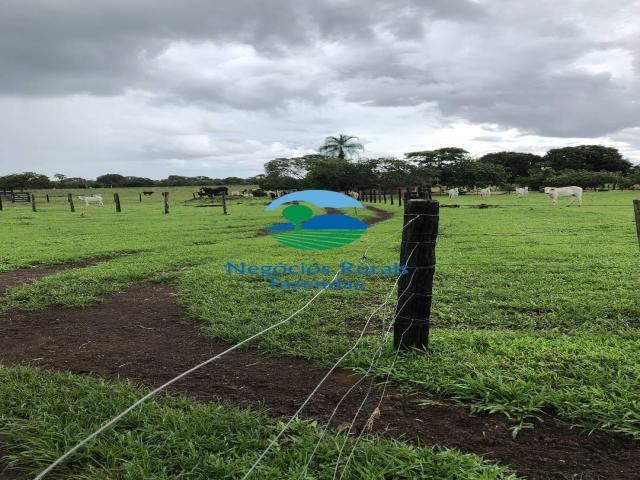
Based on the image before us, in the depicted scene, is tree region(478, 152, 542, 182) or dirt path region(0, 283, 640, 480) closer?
dirt path region(0, 283, 640, 480)

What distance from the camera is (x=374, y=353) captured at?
3.94m

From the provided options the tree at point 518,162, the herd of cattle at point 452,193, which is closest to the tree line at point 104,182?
the herd of cattle at point 452,193

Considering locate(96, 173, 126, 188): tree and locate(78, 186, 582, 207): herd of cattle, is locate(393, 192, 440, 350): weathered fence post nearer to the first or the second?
locate(78, 186, 582, 207): herd of cattle

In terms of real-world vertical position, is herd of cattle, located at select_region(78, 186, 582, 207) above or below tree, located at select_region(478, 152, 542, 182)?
below

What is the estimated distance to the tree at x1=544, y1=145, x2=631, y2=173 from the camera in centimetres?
8444

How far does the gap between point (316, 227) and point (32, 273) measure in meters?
8.23

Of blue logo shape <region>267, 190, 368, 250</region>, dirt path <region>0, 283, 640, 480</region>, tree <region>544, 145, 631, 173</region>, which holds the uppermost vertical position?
tree <region>544, 145, 631, 173</region>

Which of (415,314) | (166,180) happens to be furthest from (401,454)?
(166,180)

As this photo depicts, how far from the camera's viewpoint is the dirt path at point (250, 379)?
8.45 ft

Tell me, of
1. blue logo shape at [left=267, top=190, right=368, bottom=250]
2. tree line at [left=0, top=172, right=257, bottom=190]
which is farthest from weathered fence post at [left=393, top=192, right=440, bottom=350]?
tree line at [left=0, top=172, right=257, bottom=190]

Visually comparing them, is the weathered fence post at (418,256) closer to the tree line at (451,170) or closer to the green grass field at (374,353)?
the green grass field at (374,353)

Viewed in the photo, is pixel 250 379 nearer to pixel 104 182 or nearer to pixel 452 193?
pixel 452 193

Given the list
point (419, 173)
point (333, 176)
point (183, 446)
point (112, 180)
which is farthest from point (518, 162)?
point (183, 446)

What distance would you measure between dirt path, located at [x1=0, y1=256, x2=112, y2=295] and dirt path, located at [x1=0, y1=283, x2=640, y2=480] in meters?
2.19
